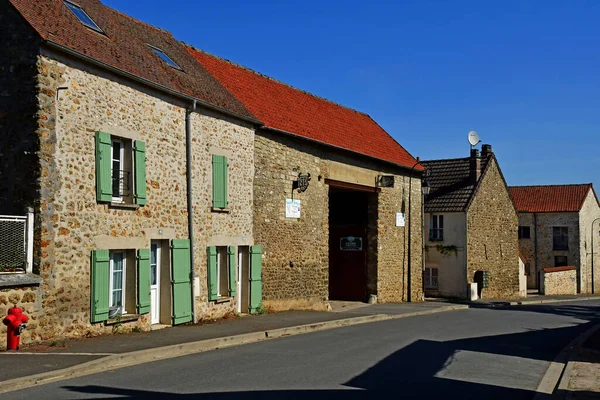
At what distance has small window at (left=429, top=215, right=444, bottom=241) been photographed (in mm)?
33656

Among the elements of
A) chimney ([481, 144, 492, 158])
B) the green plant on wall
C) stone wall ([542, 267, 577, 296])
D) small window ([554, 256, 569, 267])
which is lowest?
stone wall ([542, 267, 577, 296])

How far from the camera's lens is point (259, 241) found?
19.0 metres

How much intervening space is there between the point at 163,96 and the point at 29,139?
3962 millimetres

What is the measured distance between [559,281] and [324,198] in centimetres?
2962

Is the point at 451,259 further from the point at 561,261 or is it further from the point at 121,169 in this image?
the point at 121,169

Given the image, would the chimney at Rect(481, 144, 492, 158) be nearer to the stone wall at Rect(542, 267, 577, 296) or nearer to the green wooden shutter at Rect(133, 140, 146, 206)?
the stone wall at Rect(542, 267, 577, 296)

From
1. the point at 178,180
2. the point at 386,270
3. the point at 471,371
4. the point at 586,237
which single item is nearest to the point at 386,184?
the point at 386,270

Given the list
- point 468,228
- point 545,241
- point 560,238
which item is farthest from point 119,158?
point 545,241

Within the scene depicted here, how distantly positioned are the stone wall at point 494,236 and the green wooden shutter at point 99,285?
22.6 meters

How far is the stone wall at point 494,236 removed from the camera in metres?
33.6

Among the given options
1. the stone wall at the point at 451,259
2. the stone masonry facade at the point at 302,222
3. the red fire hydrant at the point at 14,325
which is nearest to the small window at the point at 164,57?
the stone masonry facade at the point at 302,222

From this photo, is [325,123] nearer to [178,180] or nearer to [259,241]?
[259,241]

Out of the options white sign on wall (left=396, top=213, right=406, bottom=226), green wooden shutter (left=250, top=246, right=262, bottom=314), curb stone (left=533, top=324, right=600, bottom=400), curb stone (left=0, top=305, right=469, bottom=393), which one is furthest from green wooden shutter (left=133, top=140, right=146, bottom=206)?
white sign on wall (left=396, top=213, right=406, bottom=226)

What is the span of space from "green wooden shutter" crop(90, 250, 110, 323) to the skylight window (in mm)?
5010
